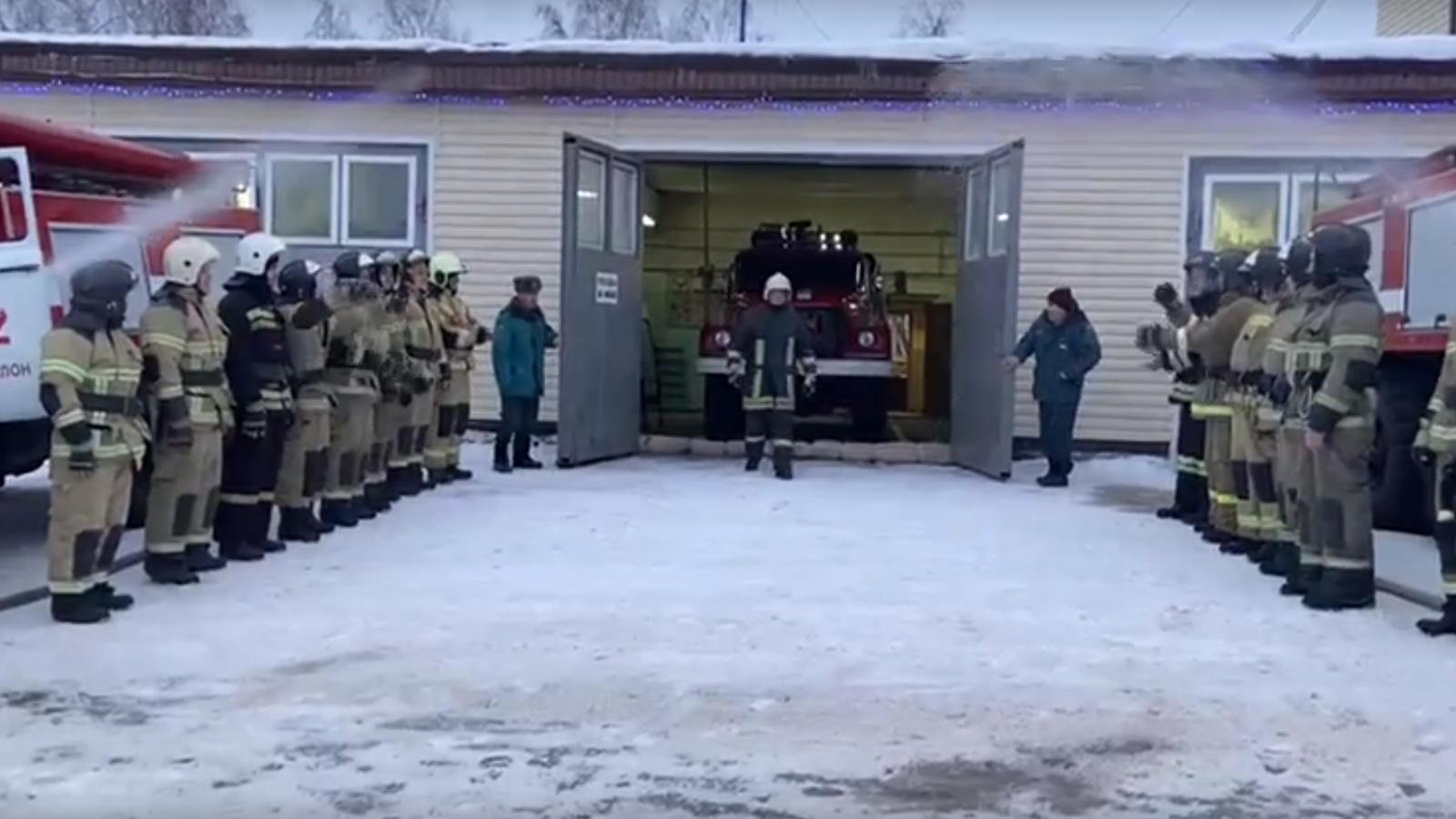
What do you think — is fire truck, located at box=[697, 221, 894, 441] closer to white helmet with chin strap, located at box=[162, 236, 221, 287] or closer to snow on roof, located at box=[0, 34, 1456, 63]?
snow on roof, located at box=[0, 34, 1456, 63]

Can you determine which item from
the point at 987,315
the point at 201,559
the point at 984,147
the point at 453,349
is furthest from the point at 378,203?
the point at 201,559

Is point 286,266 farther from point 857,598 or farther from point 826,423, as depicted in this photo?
point 826,423

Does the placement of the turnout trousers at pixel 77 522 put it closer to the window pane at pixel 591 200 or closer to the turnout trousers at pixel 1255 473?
the turnout trousers at pixel 1255 473

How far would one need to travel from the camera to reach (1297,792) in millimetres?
5828

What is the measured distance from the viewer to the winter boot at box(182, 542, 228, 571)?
9.66 metres

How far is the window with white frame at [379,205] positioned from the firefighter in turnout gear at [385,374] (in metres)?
5.55

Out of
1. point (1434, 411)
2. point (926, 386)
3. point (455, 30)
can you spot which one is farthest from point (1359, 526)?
point (455, 30)

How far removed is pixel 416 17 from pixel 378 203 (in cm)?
3383

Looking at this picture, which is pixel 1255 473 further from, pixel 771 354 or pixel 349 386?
pixel 349 386

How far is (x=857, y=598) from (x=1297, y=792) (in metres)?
3.65

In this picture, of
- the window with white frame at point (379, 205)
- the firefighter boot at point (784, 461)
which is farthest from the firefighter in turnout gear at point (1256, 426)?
the window with white frame at point (379, 205)

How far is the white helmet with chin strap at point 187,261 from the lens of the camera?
923 centimetres

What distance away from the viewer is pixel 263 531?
1051 cm

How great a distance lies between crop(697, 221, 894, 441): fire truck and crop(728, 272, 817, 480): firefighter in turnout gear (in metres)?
1.79
